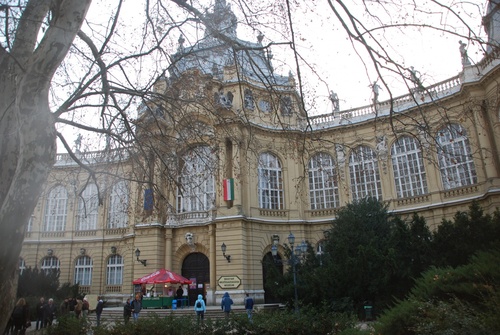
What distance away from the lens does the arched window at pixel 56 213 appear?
34656 millimetres

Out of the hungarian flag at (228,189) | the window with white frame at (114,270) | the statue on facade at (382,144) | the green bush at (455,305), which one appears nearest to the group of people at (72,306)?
the window with white frame at (114,270)

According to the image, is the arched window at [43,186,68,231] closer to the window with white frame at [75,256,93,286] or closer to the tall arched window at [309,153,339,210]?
the window with white frame at [75,256,93,286]

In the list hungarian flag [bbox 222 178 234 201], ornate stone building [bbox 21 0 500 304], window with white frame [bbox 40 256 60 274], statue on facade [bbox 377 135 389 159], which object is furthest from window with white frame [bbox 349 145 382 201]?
window with white frame [bbox 40 256 60 274]

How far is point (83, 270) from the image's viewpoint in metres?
32.6

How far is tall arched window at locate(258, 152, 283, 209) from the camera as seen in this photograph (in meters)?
27.7

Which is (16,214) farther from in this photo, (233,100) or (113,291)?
(113,291)

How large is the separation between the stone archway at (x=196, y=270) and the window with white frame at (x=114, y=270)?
269 inches

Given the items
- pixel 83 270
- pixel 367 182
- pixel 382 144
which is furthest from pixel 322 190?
pixel 83 270

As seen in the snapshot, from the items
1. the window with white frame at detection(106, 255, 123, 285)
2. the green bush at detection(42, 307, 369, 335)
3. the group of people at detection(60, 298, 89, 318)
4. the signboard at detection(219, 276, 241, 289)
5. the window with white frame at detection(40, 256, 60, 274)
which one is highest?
the window with white frame at detection(40, 256, 60, 274)

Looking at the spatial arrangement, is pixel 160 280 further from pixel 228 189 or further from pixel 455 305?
pixel 455 305

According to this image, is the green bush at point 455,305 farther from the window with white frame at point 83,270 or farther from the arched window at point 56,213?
the arched window at point 56,213

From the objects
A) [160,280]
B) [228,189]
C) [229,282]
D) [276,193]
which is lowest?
[229,282]

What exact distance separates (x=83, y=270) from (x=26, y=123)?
29.4 meters

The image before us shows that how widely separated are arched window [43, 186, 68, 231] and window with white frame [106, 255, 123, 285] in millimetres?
5851
